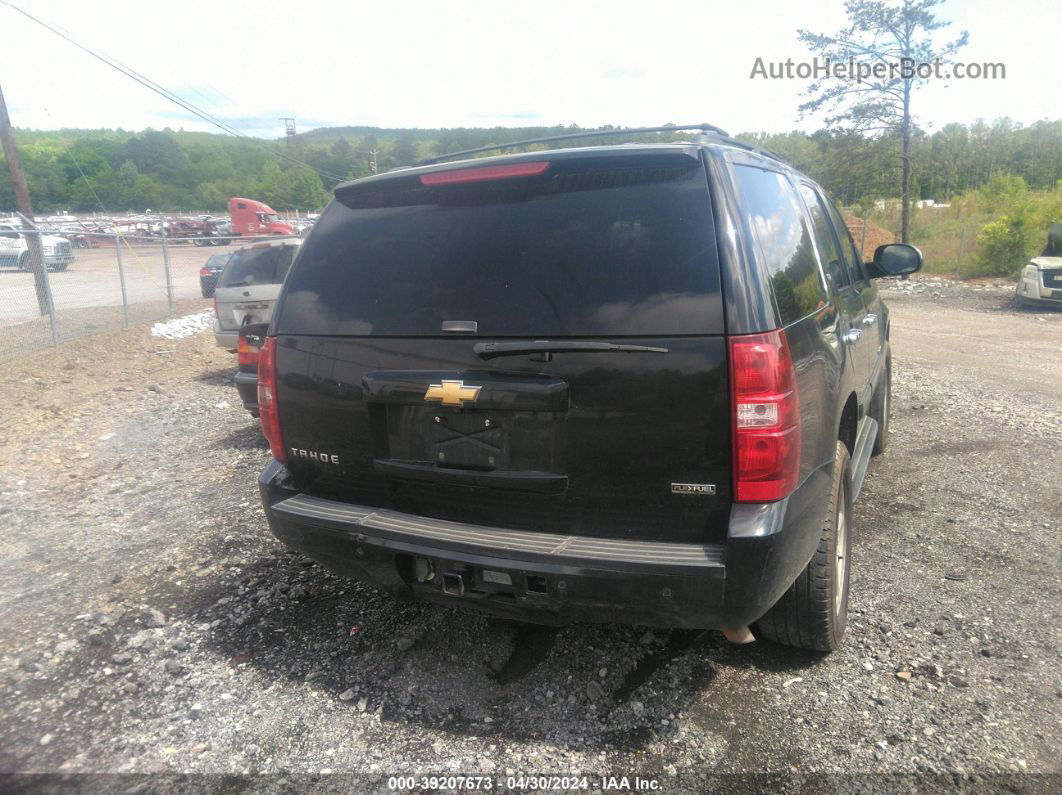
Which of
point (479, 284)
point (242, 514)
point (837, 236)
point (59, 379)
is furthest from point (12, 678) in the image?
point (59, 379)

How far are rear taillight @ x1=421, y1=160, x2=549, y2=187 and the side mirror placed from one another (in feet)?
10.8

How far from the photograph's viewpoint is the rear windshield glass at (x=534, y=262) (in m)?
2.29

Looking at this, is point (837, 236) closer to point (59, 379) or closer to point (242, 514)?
point (242, 514)

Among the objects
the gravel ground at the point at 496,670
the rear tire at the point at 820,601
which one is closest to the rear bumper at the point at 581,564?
the rear tire at the point at 820,601

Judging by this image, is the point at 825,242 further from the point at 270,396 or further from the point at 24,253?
the point at 24,253

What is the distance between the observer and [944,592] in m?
3.49

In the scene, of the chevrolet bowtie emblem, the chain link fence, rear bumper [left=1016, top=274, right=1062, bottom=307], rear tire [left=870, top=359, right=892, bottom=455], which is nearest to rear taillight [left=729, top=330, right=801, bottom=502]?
the chevrolet bowtie emblem

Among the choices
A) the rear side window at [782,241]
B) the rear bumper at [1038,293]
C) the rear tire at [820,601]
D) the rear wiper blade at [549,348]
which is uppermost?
the rear side window at [782,241]

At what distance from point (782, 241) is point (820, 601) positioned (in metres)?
1.36

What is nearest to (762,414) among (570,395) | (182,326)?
(570,395)

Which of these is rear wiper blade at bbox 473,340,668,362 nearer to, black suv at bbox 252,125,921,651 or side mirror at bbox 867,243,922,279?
A: black suv at bbox 252,125,921,651

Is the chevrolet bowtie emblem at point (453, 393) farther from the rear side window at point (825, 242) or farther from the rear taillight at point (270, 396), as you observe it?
the rear side window at point (825, 242)

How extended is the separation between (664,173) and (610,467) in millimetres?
976

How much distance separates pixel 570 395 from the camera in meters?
2.36
